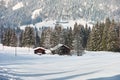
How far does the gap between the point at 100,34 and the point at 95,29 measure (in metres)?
2.33

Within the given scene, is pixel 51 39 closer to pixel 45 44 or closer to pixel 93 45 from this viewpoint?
pixel 45 44

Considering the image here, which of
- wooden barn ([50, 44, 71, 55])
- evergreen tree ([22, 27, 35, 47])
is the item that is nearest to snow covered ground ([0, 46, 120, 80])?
wooden barn ([50, 44, 71, 55])

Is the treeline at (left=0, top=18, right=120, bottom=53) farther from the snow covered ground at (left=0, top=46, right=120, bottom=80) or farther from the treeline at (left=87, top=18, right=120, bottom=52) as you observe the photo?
the snow covered ground at (left=0, top=46, right=120, bottom=80)

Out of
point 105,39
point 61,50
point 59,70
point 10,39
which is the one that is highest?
point 59,70

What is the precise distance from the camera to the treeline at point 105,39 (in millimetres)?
101500

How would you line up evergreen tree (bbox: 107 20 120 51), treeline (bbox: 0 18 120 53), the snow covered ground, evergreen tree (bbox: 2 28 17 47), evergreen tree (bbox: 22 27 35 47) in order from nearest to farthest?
the snow covered ground < evergreen tree (bbox: 107 20 120 51) < treeline (bbox: 0 18 120 53) < evergreen tree (bbox: 22 27 35 47) < evergreen tree (bbox: 2 28 17 47)

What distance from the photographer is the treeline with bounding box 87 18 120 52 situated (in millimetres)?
101500

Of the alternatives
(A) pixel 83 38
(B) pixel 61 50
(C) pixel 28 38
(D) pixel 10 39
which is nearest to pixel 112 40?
(B) pixel 61 50

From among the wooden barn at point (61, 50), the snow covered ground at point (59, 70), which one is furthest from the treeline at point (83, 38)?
the snow covered ground at point (59, 70)

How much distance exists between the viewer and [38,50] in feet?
324

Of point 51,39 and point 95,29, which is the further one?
point 51,39

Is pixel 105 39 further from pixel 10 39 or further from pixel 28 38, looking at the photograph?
pixel 10 39

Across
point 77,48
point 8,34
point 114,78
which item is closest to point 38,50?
point 77,48

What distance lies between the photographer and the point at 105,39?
103438 millimetres
